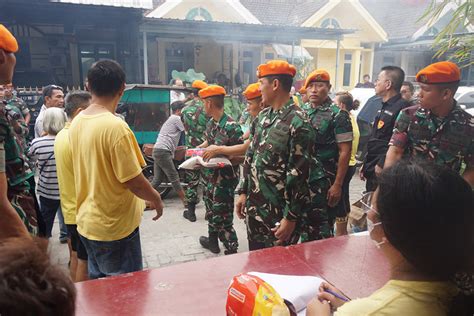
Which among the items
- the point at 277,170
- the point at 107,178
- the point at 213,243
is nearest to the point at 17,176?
the point at 107,178

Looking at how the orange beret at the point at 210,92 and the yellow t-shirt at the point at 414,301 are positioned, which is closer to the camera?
the yellow t-shirt at the point at 414,301

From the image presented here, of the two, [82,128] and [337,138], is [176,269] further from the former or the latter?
[337,138]

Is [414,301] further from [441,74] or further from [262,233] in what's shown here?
[441,74]

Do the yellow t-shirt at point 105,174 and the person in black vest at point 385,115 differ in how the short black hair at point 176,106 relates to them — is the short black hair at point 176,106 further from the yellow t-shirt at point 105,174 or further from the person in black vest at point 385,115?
the yellow t-shirt at point 105,174

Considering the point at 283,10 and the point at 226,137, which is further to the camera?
the point at 283,10

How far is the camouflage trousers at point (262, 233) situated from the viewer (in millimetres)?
2672

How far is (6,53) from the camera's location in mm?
1783

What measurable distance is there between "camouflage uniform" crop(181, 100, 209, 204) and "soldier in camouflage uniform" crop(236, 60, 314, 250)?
2.46 meters

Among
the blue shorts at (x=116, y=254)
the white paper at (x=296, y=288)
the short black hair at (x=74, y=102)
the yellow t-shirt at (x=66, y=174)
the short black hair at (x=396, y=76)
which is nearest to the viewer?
the white paper at (x=296, y=288)

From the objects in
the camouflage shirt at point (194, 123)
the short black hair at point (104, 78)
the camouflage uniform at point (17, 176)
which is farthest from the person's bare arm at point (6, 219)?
the camouflage shirt at point (194, 123)

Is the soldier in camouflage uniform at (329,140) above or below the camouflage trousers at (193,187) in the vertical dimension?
above

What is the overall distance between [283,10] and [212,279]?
2150 centimetres

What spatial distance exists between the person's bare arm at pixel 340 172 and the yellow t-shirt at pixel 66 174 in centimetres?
228

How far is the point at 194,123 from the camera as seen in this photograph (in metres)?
5.26
